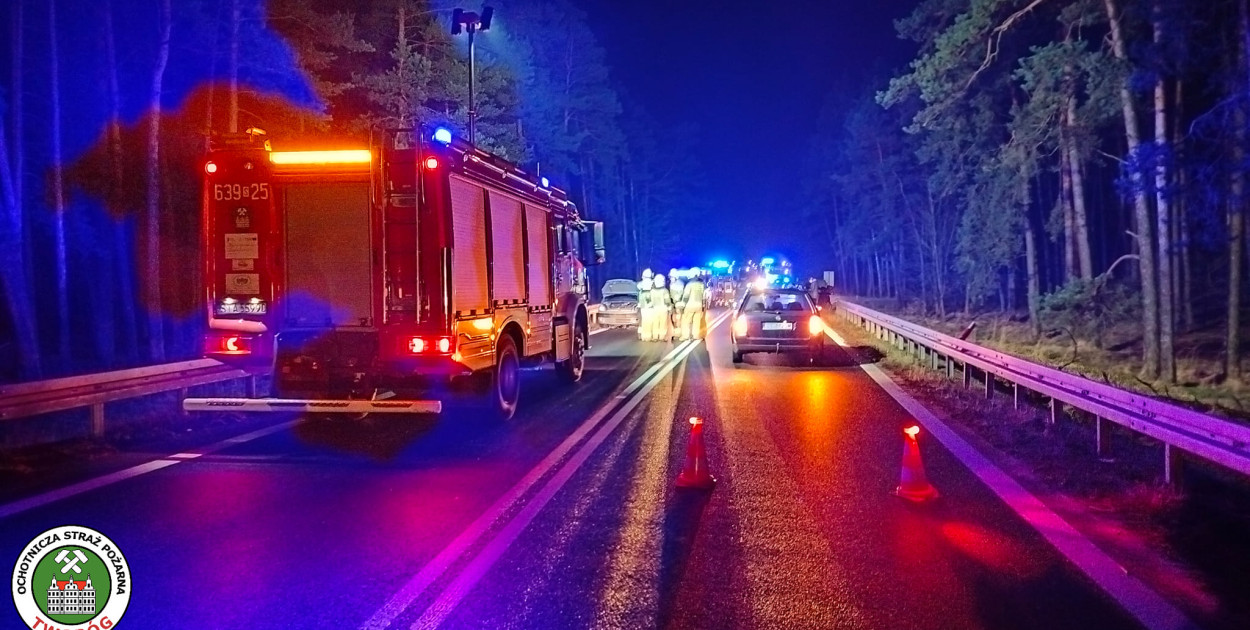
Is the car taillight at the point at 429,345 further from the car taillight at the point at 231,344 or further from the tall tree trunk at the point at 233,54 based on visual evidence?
the tall tree trunk at the point at 233,54

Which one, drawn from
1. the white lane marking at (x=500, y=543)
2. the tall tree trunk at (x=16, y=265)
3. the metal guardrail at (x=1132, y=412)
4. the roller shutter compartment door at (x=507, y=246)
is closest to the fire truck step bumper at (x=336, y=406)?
the white lane marking at (x=500, y=543)

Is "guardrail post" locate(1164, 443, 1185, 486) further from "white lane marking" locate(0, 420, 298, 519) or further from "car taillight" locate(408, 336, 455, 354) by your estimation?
"white lane marking" locate(0, 420, 298, 519)

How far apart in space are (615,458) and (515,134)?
1116 inches

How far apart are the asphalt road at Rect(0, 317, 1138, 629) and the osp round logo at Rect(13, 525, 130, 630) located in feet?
1.62

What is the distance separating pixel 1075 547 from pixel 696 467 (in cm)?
286

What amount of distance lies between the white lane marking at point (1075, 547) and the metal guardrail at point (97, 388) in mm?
8317

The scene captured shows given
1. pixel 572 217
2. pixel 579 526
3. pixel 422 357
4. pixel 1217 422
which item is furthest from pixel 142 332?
pixel 1217 422

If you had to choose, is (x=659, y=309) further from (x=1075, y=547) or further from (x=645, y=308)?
(x=1075, y=547)

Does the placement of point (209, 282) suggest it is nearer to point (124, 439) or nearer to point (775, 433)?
point (124, 439)

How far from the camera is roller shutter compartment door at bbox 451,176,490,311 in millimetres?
10094

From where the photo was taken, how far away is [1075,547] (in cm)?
616

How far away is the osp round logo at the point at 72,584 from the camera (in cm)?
409

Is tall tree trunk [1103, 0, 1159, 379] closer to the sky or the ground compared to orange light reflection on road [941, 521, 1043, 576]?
closer to the sky

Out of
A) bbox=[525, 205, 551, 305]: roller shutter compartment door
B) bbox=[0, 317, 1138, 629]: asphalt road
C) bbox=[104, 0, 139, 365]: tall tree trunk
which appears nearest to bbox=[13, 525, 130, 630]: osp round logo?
bbox=[0, 317, 1138, 629]: asphalt road
